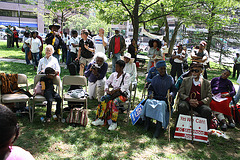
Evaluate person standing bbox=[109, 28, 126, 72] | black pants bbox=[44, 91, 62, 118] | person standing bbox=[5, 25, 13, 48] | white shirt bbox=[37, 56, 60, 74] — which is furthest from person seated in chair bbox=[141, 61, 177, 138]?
person standing bbox=[5, 25, 13, 48]

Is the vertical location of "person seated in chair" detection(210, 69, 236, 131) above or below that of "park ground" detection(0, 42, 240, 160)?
above

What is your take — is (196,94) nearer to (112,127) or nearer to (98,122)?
(112,127)

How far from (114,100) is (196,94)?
1937 mm

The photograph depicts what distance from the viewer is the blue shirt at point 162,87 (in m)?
4.84

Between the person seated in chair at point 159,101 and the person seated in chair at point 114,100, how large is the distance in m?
0.63

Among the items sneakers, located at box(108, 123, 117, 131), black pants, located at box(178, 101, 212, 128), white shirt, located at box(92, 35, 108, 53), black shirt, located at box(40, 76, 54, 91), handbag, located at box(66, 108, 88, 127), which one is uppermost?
white shirt, located at box(92, 35, 108, 53)

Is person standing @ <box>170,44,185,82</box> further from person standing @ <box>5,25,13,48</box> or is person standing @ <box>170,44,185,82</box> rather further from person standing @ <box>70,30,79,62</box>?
person standing @ <box>5,25,13,48</box>

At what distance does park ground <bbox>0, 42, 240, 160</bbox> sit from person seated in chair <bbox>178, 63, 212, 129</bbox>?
2.19 ft

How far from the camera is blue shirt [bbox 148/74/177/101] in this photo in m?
4.84

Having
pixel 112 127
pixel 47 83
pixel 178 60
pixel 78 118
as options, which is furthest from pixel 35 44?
pixel 112 127

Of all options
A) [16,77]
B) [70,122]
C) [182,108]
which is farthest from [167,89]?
[16,77]

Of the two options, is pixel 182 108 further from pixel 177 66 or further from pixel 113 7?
pixel 113 7

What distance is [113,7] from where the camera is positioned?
463 inches

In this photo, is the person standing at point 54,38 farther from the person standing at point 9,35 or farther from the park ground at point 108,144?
the person standing at point 9,35
